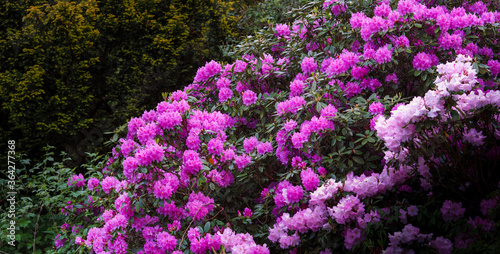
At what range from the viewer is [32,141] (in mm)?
5238

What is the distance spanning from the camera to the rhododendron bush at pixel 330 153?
2.17 m

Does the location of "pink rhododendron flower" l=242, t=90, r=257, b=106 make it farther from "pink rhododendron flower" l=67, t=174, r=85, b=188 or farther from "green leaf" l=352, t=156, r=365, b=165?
"pink rhododendron flower" l=67, t=174, r=85, b=188

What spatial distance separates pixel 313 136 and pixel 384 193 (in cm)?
54

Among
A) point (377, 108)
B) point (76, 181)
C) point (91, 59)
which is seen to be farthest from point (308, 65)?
point (91, 59)

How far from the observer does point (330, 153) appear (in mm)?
2732

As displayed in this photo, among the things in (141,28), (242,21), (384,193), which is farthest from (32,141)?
(384,193)

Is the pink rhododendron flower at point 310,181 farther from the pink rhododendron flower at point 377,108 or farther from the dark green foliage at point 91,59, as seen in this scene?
the dark green foliage at point 91,59

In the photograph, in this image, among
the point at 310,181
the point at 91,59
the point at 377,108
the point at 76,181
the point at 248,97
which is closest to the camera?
the point at 310,181

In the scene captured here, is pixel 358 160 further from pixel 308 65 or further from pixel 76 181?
pixel 76 181

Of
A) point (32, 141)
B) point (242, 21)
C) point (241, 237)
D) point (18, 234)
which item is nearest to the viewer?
point (241, 237)

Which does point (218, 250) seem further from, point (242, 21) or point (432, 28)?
point (242, 21)

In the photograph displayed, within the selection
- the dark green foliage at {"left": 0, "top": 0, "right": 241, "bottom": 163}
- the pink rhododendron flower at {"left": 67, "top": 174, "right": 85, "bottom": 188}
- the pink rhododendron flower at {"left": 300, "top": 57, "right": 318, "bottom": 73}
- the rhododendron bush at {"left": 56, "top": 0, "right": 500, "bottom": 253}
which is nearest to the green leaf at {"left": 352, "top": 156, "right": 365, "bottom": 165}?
the rhododendron bush at {"left": 56, "top": 0, "right": 500, "bottom": 253}

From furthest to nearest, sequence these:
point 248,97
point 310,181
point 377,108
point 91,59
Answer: point 91,59
point 248,97
point 377,108
point 310,181

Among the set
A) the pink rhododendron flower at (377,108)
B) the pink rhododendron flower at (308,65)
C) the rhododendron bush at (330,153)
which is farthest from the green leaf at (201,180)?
the pink rhododendron flower at (308,65)
